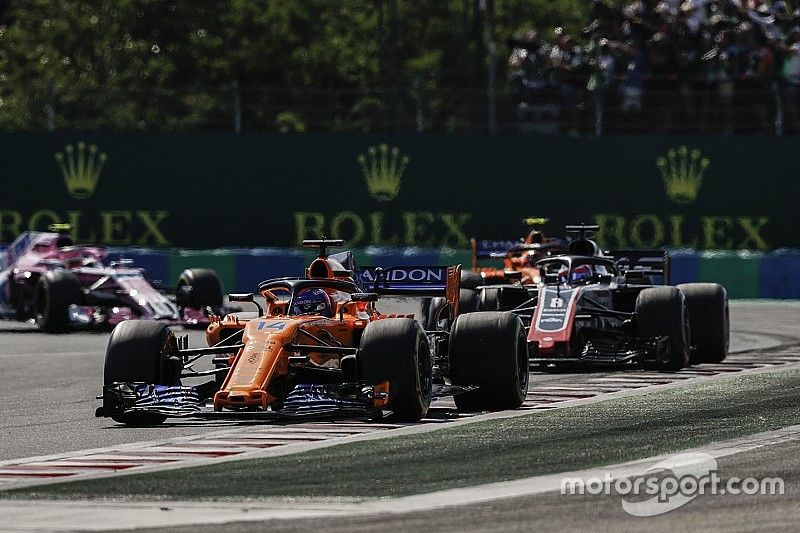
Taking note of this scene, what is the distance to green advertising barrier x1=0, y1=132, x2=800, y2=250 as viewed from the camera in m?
29.3

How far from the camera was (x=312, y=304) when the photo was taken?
13.1 metres

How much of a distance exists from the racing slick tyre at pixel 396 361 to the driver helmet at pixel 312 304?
1.30 m

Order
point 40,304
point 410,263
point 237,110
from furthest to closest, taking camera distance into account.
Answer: point 237,110
point 410,263
point 40,304

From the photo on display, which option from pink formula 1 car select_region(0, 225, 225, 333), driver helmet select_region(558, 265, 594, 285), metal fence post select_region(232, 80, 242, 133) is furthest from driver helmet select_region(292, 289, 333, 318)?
metal fence post select_region(232, 80, 242, 133)

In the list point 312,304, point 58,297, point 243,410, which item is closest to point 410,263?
point 58,297

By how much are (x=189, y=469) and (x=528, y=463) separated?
1.78m

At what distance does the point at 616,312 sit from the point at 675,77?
1290 centimetres

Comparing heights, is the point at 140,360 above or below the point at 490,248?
below

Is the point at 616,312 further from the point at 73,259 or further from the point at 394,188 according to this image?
the point at 394,188

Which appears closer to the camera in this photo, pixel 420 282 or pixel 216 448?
pixel 216 448

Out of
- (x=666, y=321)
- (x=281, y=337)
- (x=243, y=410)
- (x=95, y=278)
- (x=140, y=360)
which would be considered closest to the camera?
(x=243, y=410)

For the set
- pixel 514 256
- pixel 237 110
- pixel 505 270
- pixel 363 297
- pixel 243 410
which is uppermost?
pixel 237 110

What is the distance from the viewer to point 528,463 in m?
9.52

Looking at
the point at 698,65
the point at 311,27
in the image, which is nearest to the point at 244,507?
the point at 698,65
